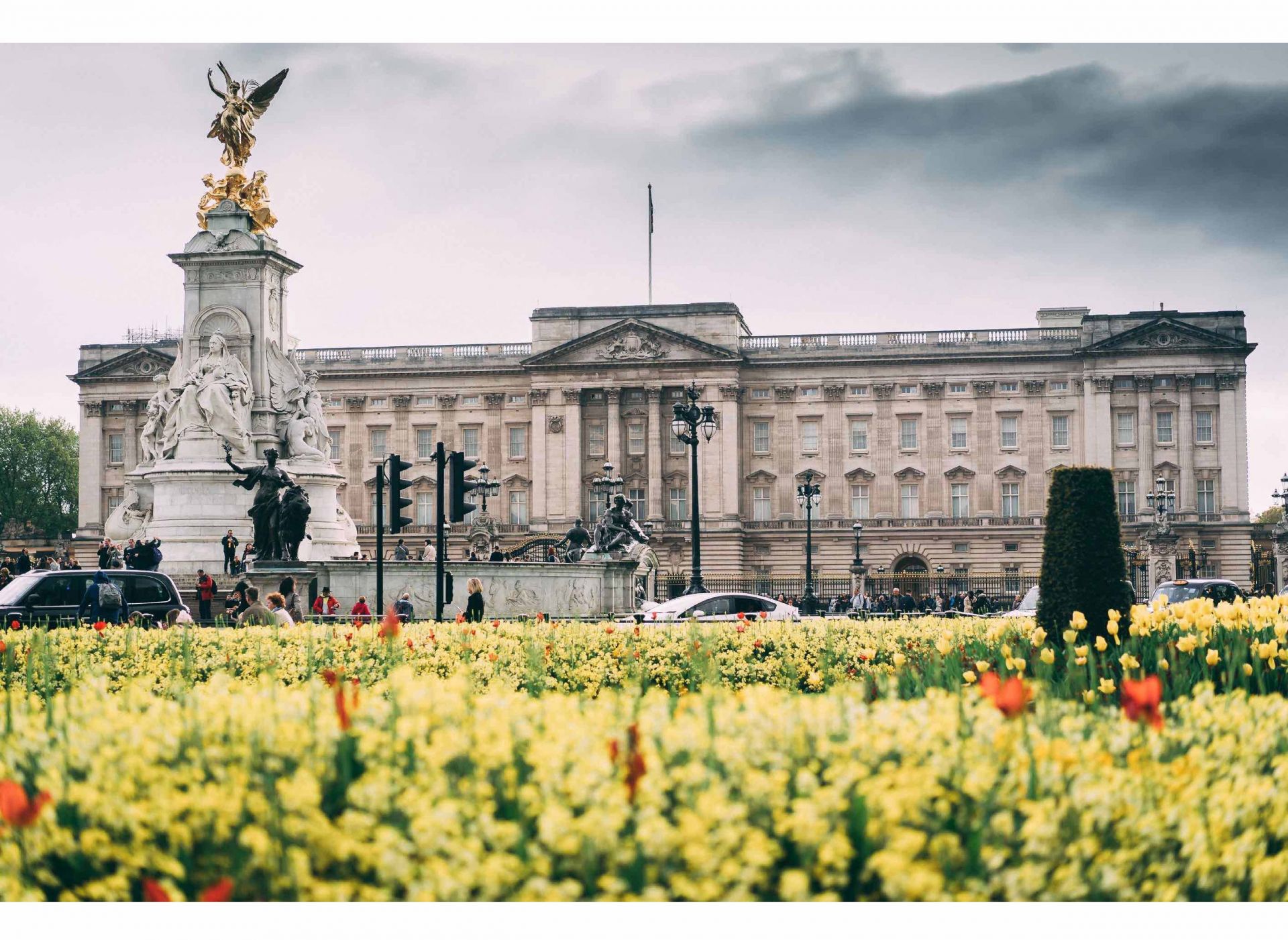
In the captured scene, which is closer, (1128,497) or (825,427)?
(1128,497)

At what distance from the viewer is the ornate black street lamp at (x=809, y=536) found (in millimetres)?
46719

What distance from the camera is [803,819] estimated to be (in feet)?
14.7

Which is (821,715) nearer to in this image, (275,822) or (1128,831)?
(1128,831)

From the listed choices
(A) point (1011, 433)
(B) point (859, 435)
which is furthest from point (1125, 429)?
(B) point (859, 435)

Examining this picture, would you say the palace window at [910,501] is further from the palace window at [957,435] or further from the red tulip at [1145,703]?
the red tulip at [1145,703]

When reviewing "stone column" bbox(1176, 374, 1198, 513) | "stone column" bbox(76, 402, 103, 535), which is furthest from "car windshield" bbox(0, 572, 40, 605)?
"stone column" bbox(1176, 374, 1198, 513)

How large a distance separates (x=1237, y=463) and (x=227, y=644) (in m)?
75.6

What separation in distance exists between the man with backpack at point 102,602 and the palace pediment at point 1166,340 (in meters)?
68.3

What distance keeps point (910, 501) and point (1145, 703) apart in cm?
7836

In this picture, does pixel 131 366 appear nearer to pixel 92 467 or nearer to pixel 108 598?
pixel 92 467

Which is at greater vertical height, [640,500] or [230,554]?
[640,500]

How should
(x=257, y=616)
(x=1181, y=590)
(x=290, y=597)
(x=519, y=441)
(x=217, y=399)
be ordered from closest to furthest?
1. (x=257, y=616)
2. (x=290, y=597)
3. (x=217, y=399)
4. (x=1181, y=590)
5. (x=519, y=441)

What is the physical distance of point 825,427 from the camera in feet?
274

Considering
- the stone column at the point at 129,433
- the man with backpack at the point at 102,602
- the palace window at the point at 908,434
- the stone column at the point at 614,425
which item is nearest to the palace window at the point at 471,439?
the stone column at the point at 614,425
